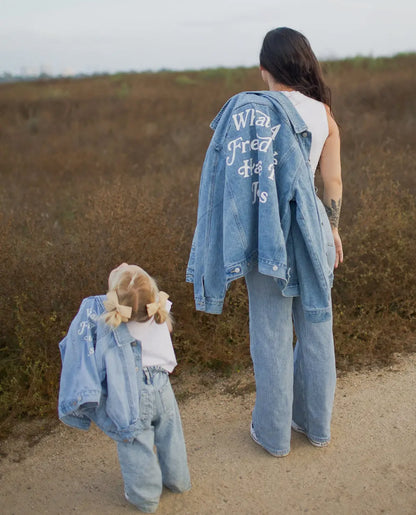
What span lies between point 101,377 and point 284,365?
0.87 metres

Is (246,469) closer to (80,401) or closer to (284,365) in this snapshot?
(284,365)

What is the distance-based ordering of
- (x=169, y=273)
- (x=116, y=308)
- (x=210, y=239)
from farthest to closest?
(x=169, y=273)
(x=210, y=239)
(x=116, y=308)

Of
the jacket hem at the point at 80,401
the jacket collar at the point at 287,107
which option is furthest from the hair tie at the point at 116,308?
the jacket collar at the point at 287,107

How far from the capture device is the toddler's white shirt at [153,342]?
268cm

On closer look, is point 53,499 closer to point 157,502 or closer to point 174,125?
point 157,502

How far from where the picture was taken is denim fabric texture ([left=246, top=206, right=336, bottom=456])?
9.42ft

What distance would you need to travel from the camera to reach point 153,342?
2.72 meters

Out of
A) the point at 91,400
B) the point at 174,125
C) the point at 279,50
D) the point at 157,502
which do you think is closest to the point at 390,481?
the point at 157,502

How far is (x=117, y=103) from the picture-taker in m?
16.7

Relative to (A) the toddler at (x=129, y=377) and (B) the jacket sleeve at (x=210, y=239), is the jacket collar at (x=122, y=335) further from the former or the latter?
(B) the jacket sleeve at (x=210, y=239)

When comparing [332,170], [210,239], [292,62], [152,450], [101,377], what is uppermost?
[292,62]

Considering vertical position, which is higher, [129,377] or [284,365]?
[129,377]

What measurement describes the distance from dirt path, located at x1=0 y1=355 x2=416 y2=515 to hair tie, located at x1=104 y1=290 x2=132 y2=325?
94 centimetres

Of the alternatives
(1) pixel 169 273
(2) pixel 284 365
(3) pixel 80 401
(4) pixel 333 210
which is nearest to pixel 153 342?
(3) pixel 80 401
